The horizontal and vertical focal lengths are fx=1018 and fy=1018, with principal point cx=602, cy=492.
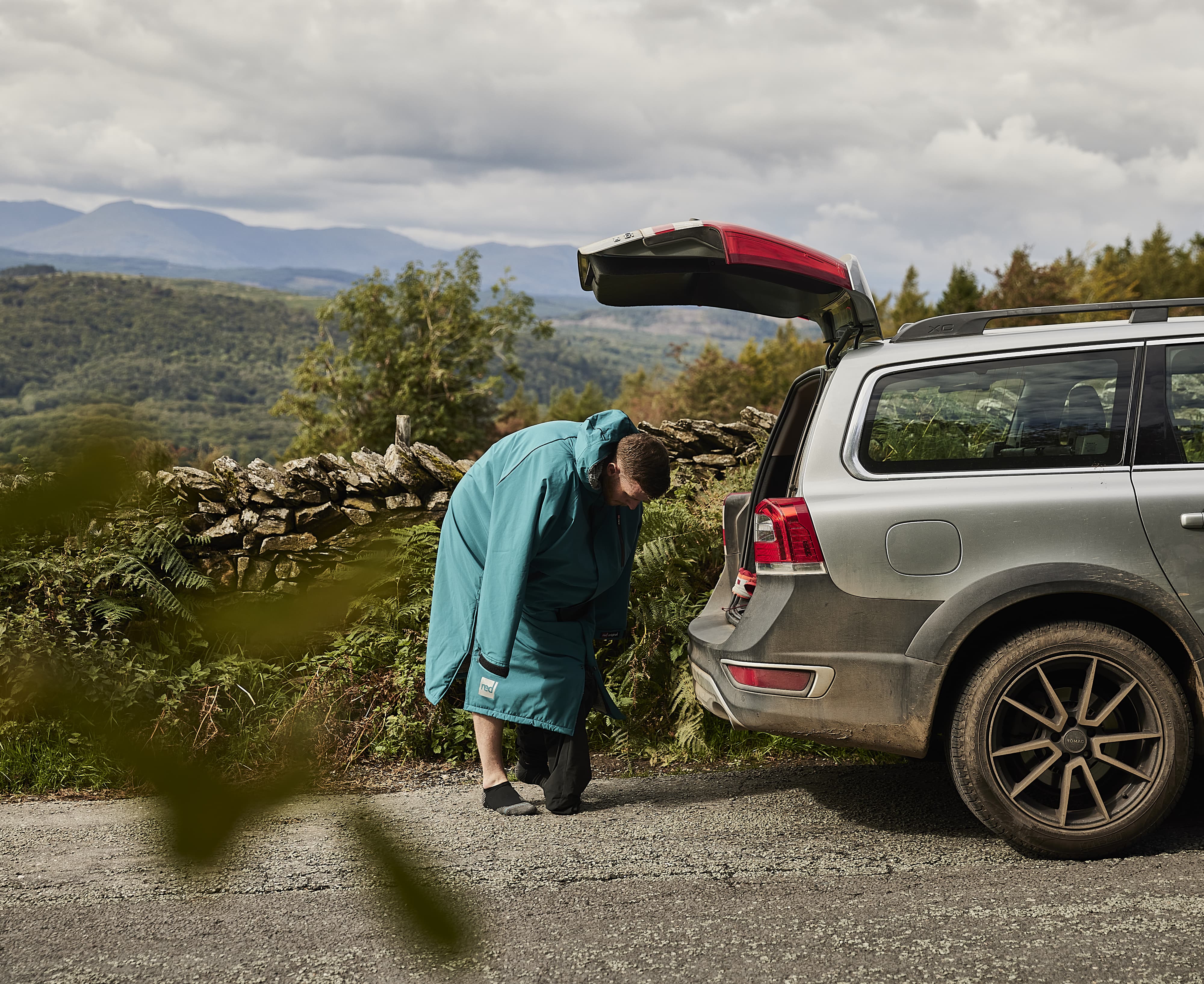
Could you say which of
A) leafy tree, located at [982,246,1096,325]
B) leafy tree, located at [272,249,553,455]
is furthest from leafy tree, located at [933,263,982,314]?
leafy tree, located at [272,249,553,455]

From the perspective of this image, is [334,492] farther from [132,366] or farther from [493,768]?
[132,366]

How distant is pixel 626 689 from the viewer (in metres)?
5.29

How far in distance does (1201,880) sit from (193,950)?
3.14m

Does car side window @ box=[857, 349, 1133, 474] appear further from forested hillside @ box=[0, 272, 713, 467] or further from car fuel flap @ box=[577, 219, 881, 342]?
forested hillside @ box=[0, 272, 713, 467]

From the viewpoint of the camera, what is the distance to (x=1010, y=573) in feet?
11.4

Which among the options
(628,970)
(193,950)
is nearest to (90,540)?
(628,970)

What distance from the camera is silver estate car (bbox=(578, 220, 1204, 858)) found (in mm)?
3471

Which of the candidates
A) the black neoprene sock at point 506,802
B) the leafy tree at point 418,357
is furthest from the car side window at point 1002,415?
the leafy tree at point 418,357

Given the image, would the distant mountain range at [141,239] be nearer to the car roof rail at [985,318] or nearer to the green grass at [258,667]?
Result: the green grass at [258,667]

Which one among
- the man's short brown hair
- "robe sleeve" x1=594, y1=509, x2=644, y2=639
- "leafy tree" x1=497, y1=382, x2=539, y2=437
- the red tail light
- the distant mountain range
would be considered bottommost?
"leafy tree" x1=497, y1=382, x2=539, y2=437

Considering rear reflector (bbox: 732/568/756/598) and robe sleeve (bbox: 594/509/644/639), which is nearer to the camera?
rear reflector (bbox: 732/568/756/598)

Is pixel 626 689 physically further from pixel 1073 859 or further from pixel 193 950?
pixel 193 950

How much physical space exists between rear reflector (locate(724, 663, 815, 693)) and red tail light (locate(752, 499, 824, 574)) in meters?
0.36

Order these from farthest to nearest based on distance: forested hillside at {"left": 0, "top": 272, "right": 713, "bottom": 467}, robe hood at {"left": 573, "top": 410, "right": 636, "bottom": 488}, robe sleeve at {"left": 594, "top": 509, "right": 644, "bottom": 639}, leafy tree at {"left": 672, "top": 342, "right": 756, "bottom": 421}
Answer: leafy tree at {"left": 672, "top": 342, "right": 756, "bottom": 421}
robe sleeve at {"left": 594, "top": 509, "right": 644, "bottom": 639}
robe hood at {"left": 573, "top": 410, "right": 636, "bottom": 488}
forested hillside at {"left": 0, "top": 272, "right": 713, "bottom": 467}
